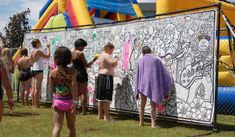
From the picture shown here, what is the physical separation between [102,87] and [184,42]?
7.37 feet

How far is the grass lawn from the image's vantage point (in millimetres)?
7238

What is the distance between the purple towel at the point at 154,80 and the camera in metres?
8.08

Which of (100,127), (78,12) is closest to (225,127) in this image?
(100,127)

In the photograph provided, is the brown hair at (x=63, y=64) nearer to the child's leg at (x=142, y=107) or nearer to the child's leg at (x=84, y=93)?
the child's leg at (x=142, y=107)

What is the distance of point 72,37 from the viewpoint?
11227 millimetres

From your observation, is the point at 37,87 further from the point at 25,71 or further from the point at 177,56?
the point at 177,56

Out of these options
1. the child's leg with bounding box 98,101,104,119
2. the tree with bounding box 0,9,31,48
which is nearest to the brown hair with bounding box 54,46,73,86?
the child's leg with bounding box 98,101,104,119

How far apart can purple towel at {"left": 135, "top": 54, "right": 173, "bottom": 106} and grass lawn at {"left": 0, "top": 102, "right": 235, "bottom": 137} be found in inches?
26.7

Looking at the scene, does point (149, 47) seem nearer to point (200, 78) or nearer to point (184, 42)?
point (184, 42)

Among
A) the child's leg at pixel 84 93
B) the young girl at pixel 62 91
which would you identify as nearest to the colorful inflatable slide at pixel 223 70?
the child's leg at pixel 84 93

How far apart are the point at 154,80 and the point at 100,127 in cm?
147

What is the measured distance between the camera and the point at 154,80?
809 centimetres

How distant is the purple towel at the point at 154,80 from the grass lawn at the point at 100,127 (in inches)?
26.7

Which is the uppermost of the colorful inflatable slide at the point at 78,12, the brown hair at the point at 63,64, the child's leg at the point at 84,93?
the colorful inflatable slide at the point at 78,12
